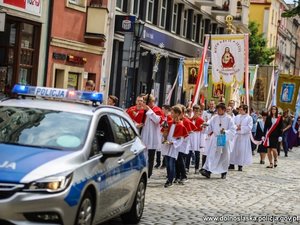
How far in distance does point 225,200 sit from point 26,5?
1100 centimetres

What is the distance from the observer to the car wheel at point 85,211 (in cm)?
721

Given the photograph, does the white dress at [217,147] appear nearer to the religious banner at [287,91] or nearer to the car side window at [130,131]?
the car side window at [130,131]

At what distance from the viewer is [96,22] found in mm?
25500

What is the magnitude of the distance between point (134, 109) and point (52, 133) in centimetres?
797

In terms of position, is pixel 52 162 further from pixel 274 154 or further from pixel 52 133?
pixel 274 154

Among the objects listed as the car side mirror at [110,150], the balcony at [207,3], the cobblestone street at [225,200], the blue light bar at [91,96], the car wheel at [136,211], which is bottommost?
the cobblestone street at [225,200]

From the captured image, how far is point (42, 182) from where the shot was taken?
6.79m

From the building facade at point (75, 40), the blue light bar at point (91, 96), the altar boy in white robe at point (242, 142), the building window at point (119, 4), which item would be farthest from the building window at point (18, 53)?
the blue light bar at point (91, 96)

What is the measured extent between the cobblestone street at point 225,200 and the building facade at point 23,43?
6622 mm

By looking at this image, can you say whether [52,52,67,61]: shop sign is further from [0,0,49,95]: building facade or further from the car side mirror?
the car side mirror

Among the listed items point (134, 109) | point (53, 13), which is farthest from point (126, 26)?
point (134, 109)

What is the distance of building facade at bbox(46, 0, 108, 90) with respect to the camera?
23594 millimetres

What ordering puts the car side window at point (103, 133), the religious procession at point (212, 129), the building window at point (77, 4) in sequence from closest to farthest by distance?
the car side window at point (103, 133) < the religious procession at point (212, 129) < the building window at point (77, 4)

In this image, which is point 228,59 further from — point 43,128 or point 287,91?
point 43,128
